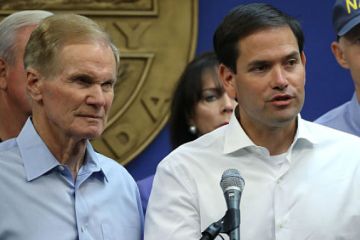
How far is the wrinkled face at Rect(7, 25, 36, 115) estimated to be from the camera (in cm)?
319

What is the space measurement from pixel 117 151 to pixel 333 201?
2.11 m

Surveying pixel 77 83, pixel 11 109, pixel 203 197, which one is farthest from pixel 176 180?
pixel 11 109

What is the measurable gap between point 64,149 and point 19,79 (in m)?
0.48

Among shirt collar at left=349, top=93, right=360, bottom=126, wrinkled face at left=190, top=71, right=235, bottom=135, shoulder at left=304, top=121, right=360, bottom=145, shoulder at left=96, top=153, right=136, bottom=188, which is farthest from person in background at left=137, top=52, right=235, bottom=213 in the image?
shoulder at left=304, top=121, right=360, bottom=145

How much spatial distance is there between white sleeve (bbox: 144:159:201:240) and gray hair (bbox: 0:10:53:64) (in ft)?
2.41

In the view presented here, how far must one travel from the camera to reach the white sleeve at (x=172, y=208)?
2.66 meters

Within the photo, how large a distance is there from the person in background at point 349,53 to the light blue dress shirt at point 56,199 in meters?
0.96

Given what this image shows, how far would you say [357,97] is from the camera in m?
3.51

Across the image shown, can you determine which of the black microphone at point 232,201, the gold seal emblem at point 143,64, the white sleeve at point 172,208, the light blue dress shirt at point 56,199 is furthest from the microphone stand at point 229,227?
the gold seal emblem at point 143,64

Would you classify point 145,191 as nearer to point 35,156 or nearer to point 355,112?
point 35,156

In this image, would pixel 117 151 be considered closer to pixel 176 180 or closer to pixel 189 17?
pixel 189 17

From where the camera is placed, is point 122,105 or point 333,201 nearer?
point 333,201

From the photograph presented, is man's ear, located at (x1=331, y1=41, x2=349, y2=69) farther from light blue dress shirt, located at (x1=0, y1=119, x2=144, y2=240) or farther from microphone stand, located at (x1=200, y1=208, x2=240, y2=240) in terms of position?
microphone stand, located at (x1=200, y1=208, x2=240, y2=240)

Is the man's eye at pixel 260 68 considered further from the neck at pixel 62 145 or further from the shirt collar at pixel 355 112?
the shirt collar at pixel 355 112
